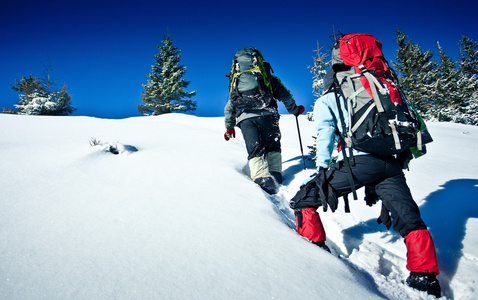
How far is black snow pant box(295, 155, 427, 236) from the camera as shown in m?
1.61

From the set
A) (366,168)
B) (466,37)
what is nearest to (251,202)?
(366,168)

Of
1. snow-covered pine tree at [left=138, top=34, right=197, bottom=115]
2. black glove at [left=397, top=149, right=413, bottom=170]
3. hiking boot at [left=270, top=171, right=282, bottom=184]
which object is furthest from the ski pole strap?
snow-covered pine tree at [left=138, top=34, right=197, bottom=115]

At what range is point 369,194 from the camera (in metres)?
2.10

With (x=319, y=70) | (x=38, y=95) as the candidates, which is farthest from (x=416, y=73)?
(x=38, y=95)

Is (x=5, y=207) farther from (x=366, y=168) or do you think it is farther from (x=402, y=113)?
(x=402, y=113)

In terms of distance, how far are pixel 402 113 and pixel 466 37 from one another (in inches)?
1474

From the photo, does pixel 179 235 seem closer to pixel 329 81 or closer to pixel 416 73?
pixel 329 81

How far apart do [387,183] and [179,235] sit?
167 centimetres

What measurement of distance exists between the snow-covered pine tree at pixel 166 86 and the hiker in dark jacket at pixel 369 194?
22.8 metres

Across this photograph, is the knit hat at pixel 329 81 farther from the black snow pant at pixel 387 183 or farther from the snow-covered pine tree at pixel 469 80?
the snow-covered pine tree at pixel 469 80

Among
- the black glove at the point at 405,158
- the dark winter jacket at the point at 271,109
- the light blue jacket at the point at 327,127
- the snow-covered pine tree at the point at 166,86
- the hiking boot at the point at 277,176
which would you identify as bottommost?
the hiking boot at the point at 277,176

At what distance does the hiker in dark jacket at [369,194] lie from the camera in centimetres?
147

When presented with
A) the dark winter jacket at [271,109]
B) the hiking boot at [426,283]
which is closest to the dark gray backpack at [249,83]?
the dark winter jacket at [271,109]

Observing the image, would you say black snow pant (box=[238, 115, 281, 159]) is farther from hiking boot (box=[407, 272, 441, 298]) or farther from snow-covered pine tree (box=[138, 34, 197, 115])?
snow-covered pine tree (box=[138, 34, 197, 115])
